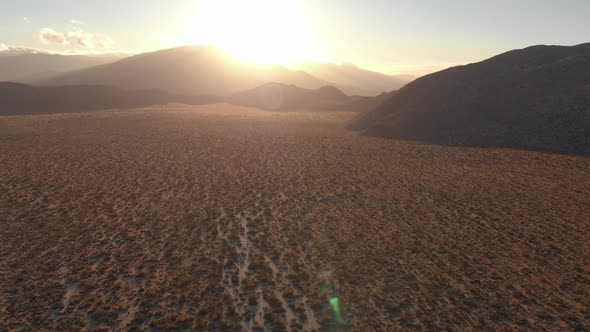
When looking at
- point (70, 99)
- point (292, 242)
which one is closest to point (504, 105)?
point (292, 242)

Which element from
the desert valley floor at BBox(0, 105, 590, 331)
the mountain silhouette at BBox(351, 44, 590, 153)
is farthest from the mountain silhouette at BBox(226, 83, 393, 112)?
the desert valley floor at BBox(0, 105, 590, 331)

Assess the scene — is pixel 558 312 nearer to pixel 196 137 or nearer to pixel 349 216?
pixel 349 216

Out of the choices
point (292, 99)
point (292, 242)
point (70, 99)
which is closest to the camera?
point (292, 242)

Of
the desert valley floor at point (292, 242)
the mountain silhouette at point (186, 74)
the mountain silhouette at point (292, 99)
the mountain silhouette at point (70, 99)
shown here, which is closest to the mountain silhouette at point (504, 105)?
the desert valley floor at point (292, 242)

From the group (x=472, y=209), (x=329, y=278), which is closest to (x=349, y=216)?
(x=329, y=278)

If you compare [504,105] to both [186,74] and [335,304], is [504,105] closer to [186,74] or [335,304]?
[335,304]

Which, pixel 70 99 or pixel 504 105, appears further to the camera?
pixel 70 99
